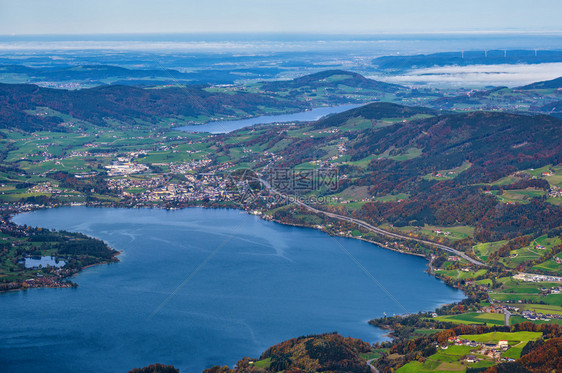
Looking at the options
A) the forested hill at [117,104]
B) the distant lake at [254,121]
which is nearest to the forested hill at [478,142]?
the distant lake at [254,121]

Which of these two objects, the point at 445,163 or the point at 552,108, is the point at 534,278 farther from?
the point at 552,108

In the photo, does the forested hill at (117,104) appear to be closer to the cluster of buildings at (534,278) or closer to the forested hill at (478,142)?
the forested hill at (478,142)

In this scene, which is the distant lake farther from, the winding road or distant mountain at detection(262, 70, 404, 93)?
the winding road

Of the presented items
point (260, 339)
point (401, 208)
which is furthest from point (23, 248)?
point (401, 208)

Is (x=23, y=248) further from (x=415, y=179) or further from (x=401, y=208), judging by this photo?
(x=415, y=179)

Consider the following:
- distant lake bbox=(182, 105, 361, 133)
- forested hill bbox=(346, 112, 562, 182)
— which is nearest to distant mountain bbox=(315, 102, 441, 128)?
forested hill bbox=(346, 112, 562, 182)
